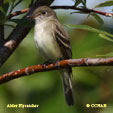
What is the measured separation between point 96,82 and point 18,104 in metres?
0.91

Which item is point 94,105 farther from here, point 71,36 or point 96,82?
point 71,36

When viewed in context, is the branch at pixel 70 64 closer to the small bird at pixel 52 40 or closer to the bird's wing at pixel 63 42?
the small bird at pixel 52 40

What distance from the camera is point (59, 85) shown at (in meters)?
3.35

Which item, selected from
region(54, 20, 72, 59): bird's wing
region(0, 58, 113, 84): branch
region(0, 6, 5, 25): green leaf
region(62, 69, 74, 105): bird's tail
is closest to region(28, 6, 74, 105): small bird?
region(54, 20, 72, 59): bird's wing

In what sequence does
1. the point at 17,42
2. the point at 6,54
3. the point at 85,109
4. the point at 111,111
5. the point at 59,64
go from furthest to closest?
the point at 85,109 < the point at 111,111 < the point at 17,42 < the point at 6,54 < the point at 59,64

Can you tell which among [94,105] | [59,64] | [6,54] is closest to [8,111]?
[94,105]

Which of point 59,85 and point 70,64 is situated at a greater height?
point 70,64

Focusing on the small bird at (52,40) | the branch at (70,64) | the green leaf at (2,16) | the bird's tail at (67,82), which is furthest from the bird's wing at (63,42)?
the branch at (70,64)

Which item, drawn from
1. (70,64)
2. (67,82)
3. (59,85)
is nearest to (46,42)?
(59,85)

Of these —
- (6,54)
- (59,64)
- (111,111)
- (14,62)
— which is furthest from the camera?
(14,62)

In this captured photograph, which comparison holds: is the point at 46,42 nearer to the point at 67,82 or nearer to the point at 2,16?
the point at 67,82

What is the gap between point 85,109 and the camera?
3.13 metres

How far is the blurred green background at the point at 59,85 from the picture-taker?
3.16 m

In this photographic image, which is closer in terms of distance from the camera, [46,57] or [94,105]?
[94,105]
